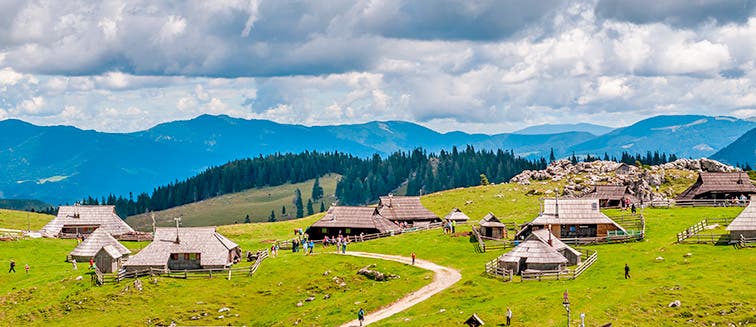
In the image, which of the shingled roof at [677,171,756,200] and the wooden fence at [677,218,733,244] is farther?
the shingled roof at [677,171,756,200]

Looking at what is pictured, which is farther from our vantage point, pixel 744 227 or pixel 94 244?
pixel 94 244

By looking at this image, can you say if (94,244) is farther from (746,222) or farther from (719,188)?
(719,188)

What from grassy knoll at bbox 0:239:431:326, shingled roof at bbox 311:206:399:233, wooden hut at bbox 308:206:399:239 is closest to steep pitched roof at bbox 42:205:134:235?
wooden hut at bbox 308:206:399:239

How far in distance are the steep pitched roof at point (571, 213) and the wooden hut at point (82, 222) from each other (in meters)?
61.6

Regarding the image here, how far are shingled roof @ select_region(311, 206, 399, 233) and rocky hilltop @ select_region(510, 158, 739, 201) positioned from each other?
4740 cm

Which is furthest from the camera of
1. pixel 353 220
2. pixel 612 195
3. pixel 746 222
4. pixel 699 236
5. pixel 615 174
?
pixel 615 174

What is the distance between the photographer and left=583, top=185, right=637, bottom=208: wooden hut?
4695 inches

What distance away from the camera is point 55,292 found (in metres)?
74.9

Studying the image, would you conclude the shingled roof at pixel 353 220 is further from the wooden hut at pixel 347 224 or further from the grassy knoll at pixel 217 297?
the grassy knoll at pixel 217 297

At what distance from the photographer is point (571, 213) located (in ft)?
298

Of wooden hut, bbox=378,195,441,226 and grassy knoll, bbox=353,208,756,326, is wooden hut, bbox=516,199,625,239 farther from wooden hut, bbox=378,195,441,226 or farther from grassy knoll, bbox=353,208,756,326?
wooden hut, bbox=378,195,441,226

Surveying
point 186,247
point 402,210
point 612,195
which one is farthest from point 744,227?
point 186,247

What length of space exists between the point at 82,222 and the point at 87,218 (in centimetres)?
97

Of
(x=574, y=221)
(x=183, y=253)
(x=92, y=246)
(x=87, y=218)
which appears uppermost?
(x=87, y=218)
